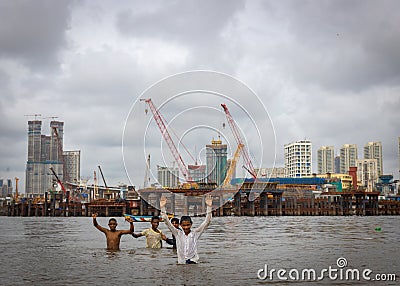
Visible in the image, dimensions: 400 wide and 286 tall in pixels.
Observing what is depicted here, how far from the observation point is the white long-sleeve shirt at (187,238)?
19812 millimetres

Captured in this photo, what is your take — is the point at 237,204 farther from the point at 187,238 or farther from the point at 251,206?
the point at 187,238

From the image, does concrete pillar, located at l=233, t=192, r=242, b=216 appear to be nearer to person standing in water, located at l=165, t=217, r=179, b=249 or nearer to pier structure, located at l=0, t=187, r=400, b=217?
pier structure, located at l=0, t=187, r=400, b=217

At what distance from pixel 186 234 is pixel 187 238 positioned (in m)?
0.31

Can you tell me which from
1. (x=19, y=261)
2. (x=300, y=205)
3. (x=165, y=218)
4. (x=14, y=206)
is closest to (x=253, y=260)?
(x=165, y=218)

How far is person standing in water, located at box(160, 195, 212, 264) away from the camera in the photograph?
1948 centimetres

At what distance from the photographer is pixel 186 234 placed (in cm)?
1997

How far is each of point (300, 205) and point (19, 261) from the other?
139 m

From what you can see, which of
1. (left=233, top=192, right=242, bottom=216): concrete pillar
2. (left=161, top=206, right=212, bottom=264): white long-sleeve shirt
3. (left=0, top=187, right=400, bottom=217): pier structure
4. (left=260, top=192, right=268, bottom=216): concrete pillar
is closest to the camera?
(left=161, top=206, right=212, bottom=264): white long-sleeve shirt

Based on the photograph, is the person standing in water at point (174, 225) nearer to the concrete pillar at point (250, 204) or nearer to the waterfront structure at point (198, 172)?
the waterfront structure at point (198, 172)

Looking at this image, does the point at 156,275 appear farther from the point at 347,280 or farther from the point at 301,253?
the point at 301,253

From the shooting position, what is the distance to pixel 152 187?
144m

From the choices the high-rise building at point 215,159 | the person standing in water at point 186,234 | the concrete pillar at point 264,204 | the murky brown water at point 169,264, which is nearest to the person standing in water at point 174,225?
the murky brown water at point 169,264

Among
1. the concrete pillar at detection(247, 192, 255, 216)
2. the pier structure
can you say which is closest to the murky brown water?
the pier structure

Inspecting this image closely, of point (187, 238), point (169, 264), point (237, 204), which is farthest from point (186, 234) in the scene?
point (237, 204)
